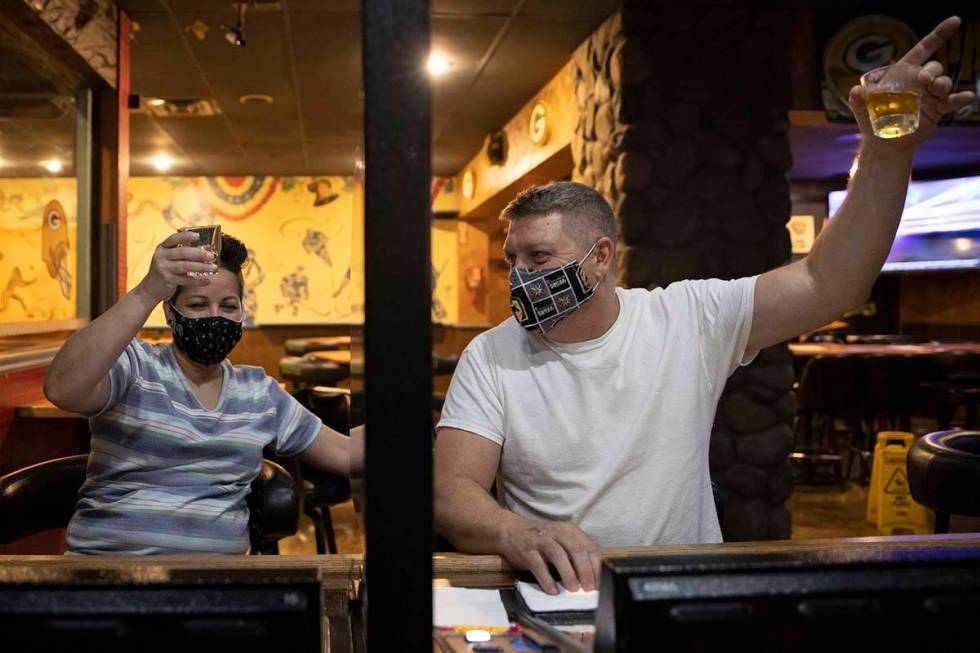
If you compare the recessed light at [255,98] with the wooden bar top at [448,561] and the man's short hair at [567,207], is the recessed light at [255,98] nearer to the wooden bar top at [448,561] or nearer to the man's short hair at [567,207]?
the man's short hair at [567,207]

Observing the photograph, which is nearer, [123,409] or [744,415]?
[123,409]

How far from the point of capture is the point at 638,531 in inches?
68.3

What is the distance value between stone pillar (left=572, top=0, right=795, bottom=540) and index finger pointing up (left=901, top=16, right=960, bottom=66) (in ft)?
10.9

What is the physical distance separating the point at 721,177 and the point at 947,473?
Result: 2946 mm

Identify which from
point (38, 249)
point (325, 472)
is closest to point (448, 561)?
point (325, 472)

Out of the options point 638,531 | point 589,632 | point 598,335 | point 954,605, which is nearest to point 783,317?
point 598,335

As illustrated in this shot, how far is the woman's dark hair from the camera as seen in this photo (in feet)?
6.26

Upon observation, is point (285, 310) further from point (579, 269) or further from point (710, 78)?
point (579, 269)

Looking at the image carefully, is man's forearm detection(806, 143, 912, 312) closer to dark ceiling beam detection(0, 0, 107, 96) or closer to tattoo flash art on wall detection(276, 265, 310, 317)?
dark ceiling beam detection(0, 0, 107, 96)

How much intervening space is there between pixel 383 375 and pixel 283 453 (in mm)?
1489

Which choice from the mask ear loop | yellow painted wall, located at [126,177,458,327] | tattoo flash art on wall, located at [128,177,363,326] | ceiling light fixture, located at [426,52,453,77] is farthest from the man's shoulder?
tattoo flash art on wall, located at [128,177,363,326]

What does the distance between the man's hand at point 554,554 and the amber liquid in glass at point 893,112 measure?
756mm

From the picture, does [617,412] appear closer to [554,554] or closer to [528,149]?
[554,554]

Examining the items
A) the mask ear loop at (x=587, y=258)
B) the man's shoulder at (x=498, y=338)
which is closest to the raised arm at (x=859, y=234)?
the mask ear loop at (x=587, y=258)
